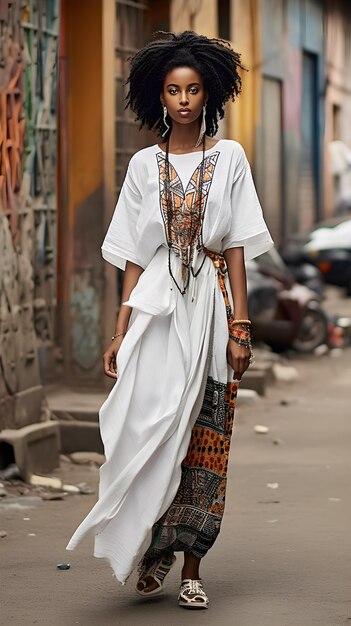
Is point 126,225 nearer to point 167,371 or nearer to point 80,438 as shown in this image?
point 167,371

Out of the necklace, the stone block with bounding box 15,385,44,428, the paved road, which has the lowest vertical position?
the paved road

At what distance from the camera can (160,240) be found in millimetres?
5410

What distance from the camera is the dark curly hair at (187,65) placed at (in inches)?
211

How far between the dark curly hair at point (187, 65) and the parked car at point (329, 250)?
16.0 metres

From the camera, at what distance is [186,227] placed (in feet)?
17.6

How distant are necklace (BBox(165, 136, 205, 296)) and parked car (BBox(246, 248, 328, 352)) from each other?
357 inches

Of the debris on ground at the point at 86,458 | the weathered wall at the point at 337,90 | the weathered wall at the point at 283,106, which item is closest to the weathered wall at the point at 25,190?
the debris on ground at the point at 86,458

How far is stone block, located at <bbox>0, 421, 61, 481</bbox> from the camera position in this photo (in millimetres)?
7922

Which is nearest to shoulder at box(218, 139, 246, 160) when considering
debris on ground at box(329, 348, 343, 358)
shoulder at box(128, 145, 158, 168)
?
shoulder at box(128, 145, 158, 168)

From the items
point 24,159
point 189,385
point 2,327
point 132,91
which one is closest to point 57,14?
point 24,159

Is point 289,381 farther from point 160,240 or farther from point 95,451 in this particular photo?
point 160,240

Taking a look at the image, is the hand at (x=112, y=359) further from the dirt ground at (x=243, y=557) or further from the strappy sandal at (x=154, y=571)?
the dirt ground at (x=243, y=557)

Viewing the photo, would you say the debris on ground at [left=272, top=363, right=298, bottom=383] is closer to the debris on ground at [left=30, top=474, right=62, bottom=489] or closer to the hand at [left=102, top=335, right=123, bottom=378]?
the debris on ground at [left=30, top=474, right=62, bottom=489]

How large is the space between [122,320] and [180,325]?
24 cm
